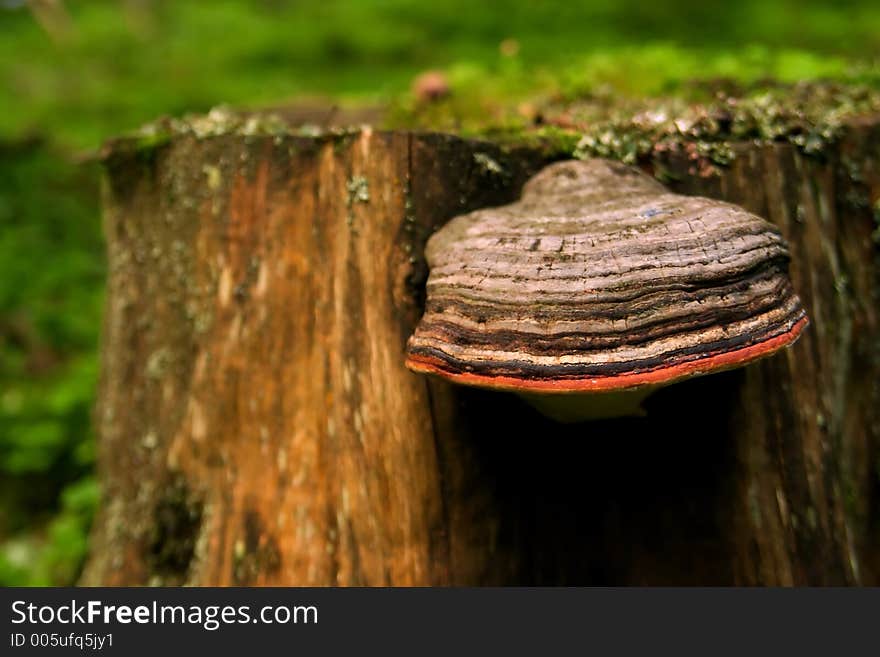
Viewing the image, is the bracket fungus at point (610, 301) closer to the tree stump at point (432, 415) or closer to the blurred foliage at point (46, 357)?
the tree stump at point (432, 415)

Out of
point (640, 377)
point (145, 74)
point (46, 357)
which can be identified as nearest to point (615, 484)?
point (640, 377)

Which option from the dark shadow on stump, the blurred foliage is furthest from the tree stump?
the blurred foliage

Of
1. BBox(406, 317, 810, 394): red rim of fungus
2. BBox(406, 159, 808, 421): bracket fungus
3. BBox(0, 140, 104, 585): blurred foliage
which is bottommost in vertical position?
BBox(406, 317, 810, 394): red rim of fungus

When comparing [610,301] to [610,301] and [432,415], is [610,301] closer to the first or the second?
[610,301]

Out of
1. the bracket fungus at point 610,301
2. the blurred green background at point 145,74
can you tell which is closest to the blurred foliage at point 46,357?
the blurred green background at point 145,74

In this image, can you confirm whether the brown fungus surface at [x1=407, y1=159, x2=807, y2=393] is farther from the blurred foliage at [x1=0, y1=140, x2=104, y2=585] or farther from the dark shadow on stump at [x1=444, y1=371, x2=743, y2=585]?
the blurred foliage at [x1=0, y1=140, x2=104, y2=585]

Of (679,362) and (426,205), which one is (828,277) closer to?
(679,362)
